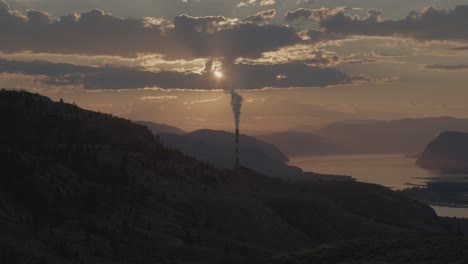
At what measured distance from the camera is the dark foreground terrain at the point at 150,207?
34125 millimetres

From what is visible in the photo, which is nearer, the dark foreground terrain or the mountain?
the mountain

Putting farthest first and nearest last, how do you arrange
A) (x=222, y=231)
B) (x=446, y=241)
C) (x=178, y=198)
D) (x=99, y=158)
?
(x=99, y=158)
(x=178, y=198)
(x=222, y=231)
(x=446, y=241)

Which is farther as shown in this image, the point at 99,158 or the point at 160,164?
the point at 160,164

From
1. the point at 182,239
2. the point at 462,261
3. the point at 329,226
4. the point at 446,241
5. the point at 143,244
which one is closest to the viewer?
the point at 462,261

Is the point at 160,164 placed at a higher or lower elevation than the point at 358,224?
higher

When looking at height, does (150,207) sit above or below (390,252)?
below

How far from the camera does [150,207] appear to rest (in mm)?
73750

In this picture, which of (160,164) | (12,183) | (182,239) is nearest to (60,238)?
(12,183)

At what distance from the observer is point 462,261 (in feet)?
81.4

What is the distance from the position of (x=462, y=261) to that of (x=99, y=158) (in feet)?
241

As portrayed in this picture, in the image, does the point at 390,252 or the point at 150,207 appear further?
the point at 150,207

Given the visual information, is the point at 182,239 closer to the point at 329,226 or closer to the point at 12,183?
the point at 12,183

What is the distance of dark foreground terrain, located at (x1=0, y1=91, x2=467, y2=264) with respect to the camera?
34.1m

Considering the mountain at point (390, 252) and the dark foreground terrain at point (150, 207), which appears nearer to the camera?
the mountain at point (390, 252)
